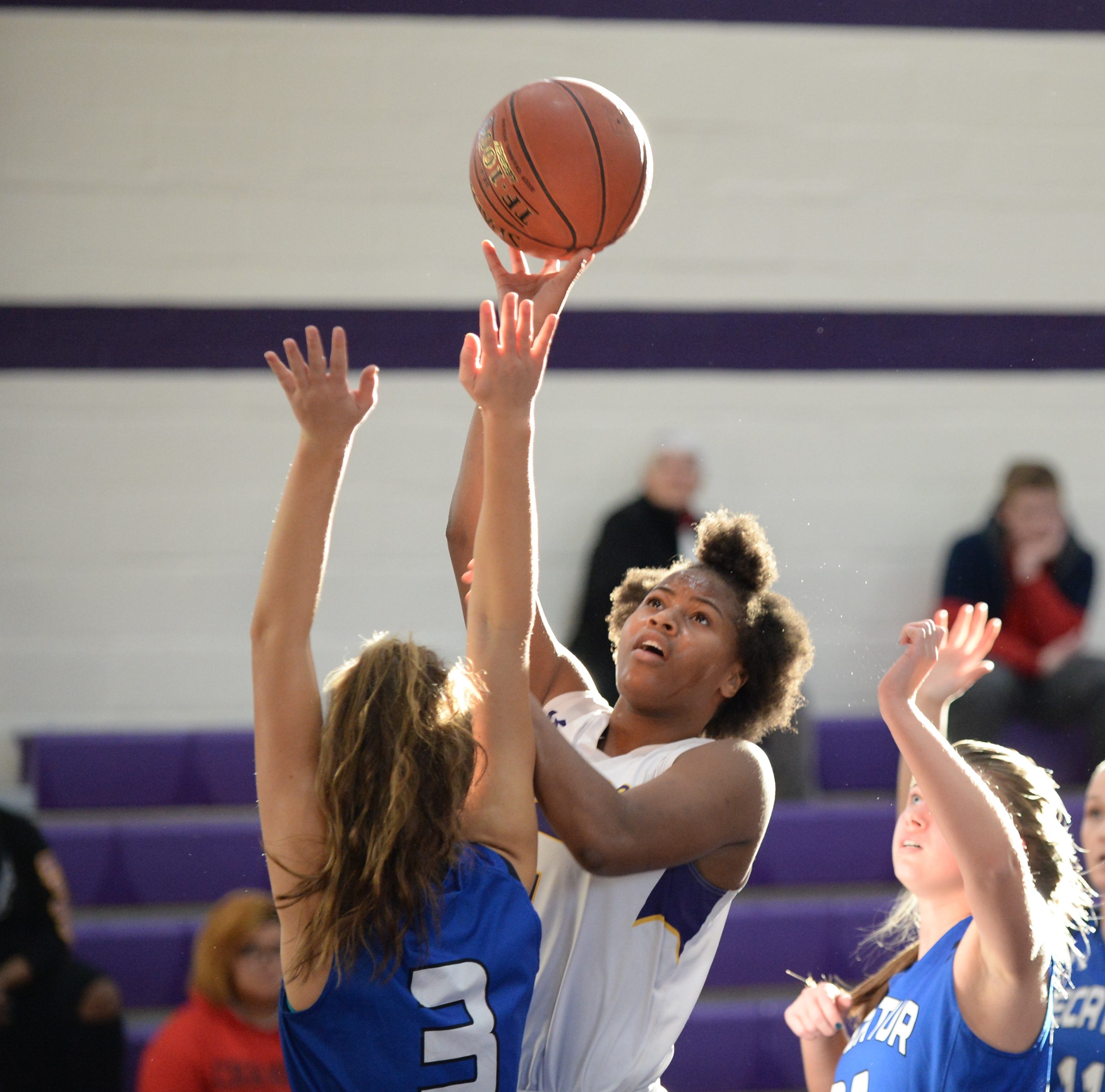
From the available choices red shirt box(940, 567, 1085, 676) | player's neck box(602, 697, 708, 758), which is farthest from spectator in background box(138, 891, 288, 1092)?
red shirt box(940, 567, 1085, 676)

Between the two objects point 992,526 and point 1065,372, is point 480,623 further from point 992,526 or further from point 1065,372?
point 1065,372

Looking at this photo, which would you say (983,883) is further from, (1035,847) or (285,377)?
(285,377)

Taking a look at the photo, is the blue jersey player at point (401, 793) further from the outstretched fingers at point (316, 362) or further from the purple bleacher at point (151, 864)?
the purple bleacher at point (151, 864)

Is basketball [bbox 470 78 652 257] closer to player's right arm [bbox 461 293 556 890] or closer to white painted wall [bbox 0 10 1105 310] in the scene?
player's right arm [bbox 461 293 556 890]

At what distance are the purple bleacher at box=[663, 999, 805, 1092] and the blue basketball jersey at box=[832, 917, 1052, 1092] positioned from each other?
5.29 ft

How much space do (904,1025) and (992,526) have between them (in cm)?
260

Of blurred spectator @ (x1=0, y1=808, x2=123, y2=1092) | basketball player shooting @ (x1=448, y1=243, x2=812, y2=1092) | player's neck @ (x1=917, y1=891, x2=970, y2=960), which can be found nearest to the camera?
basketball player shooting @ (x1=448, y1=243, x2=812, y2=1092)

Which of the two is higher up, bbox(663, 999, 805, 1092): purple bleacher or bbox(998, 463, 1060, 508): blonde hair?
bbox(998, 463, 1060, 508): blonde hair

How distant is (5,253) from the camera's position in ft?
13.4

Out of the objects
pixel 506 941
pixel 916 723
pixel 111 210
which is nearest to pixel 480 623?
pixel 506 941

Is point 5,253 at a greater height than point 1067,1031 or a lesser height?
greater

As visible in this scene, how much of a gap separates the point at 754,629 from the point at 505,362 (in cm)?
65

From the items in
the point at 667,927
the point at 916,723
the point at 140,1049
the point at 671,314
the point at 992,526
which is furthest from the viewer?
the point at 671,314

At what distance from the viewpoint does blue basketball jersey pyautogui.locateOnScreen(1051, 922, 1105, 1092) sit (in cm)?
189
